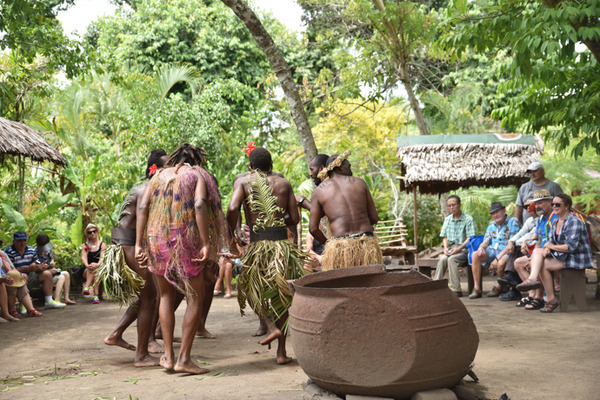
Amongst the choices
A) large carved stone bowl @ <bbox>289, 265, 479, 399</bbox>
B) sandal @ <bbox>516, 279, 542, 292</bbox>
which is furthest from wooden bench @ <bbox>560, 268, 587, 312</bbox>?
large carved stone bowl @ <bbox>289, 265, 479, 399</bbox>

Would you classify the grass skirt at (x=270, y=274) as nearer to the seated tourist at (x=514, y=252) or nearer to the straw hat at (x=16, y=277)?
the seated tourist at (x=514, y=252)

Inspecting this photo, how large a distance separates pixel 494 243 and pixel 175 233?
555cm

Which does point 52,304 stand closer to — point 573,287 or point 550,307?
point 550,307

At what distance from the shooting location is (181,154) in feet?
16.0

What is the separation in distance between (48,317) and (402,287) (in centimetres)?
644

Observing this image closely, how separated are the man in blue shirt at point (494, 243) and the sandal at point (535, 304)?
1.05 meters

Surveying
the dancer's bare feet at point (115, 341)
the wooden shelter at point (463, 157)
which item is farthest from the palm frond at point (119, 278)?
the wooden shelter at point (463, 157)

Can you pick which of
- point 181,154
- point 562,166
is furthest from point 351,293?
point 562,166

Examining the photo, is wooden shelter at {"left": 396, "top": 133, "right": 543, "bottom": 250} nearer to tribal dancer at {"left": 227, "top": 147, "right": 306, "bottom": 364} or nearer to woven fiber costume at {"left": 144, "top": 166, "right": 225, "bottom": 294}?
tribal dancer at {"left": 227, "top": 147, "right": 306, "bottom": 364}

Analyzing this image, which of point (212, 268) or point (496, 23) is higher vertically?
point (496, 23)

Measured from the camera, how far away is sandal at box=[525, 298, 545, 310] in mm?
7445

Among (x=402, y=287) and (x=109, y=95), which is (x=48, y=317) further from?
(x=109, y=95)

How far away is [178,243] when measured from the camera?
4.49m

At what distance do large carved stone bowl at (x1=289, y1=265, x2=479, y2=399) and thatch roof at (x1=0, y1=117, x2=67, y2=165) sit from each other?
6279 millimetres
